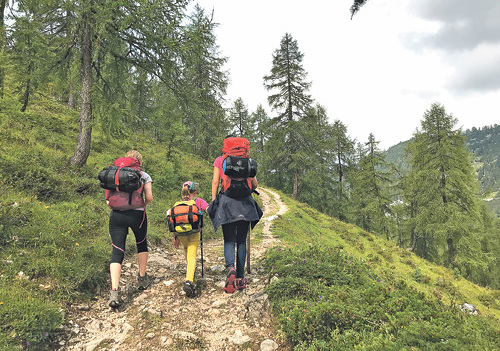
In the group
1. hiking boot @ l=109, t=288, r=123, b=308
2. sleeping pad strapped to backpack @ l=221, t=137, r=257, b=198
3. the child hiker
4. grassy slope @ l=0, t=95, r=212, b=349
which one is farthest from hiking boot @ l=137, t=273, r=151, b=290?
sleeping pad strapped to backpack @ l=221, t=137, r=257, b=198

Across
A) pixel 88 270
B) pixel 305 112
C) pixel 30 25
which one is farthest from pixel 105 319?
pixel 305 112

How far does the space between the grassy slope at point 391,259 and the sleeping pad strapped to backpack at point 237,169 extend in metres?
6.81

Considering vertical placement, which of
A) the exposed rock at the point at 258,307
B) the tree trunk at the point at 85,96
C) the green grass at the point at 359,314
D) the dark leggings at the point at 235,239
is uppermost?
the tree trunk at the point at 85,96

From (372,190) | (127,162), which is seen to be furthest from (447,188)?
(127,162)

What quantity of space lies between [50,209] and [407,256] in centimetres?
2044

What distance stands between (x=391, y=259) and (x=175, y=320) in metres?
Result: 16.0

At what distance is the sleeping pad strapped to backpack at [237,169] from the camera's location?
398 centimetres

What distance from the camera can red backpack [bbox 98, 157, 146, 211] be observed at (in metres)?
3.90

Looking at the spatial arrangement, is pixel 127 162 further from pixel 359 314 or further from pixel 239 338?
pixel 359 314

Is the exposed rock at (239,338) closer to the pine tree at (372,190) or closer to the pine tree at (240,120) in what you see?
the pine tree at (372,190)

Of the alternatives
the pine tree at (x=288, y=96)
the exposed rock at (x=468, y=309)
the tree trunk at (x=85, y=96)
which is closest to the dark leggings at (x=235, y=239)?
the exposed rock at (x=468, y=309)

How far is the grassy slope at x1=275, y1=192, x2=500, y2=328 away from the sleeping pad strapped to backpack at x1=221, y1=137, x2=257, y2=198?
681 cm

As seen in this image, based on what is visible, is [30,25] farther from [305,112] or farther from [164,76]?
[305,112]

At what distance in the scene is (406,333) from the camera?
2.47 metres
